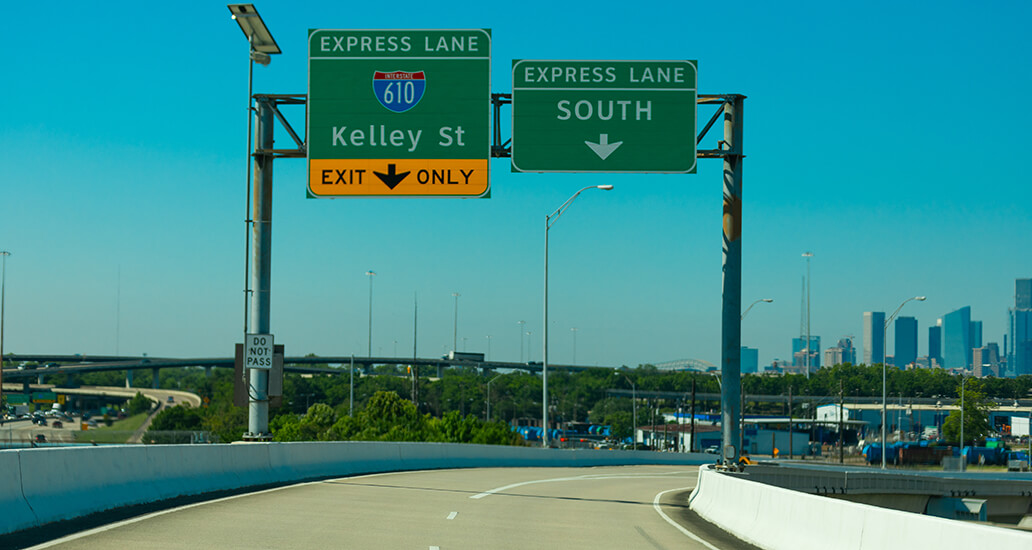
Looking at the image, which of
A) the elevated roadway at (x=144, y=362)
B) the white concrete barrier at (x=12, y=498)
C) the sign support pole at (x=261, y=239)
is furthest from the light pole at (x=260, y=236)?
the elevated roadway at (x=144, y=362)

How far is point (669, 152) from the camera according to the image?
21953mm

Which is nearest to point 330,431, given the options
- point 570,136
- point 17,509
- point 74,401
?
point 74,401

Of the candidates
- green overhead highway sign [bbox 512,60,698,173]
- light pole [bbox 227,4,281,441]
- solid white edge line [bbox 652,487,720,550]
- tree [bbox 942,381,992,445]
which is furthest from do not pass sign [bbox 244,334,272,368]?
tree [bbox 942,381,992,445]

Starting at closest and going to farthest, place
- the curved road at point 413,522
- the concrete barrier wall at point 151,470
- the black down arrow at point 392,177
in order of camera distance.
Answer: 1. the curved road at point 413,522
2. the concrete barrier wall at point 151,470
3. the black down arrow at point 392,177

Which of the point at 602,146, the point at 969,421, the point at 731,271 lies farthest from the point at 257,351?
the point at 969,421

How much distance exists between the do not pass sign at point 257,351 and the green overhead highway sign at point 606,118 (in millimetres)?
6538

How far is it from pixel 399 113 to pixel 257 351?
19.3 ft

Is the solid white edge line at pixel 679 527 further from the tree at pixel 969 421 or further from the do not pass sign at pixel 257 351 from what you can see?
the tree at pixel 969 421

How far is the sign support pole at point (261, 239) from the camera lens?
74.3 feet

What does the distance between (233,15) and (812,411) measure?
547 feet

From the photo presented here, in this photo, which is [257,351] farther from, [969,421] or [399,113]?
[969,421]

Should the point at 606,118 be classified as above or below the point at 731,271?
above

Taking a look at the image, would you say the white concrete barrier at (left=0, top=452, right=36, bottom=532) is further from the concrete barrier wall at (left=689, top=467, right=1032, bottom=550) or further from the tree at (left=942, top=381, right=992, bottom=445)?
the tree at (left=942, top=381, right=992, bottom=445)

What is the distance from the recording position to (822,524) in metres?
12.1
